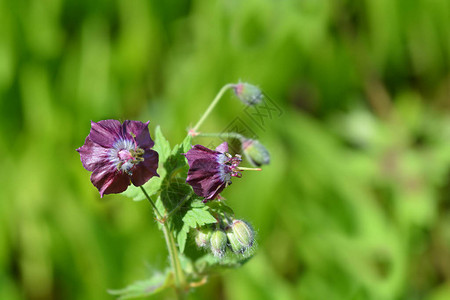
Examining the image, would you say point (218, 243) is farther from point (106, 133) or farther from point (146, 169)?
point (106, 133)

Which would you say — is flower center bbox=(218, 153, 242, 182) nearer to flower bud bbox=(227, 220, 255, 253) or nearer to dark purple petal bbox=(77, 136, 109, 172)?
flower bud bbox=(227, 220, 255, 253)

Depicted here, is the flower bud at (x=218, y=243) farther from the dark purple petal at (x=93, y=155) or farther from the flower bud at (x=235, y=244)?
the dark purple petal at (x=93, y=155)

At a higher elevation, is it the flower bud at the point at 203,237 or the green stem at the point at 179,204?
the green stem at the point at 179,204

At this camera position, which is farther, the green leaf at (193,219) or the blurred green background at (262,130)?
the blurred green background at (262,130)

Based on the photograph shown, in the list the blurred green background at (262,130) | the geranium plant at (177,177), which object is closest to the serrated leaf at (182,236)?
the geranium plant at (177,177)

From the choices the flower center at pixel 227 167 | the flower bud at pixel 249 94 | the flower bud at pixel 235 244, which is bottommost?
the flower bud at pixel 235 244

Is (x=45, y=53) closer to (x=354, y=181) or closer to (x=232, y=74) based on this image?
(x=232, y=74)

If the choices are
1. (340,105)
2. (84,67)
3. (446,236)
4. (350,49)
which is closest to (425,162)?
(446,236)

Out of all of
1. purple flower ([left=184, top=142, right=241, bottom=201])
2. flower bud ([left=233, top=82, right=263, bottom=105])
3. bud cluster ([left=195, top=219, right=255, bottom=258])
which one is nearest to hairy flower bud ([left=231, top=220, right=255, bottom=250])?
bud cluster ([left=195, top=219, right=255, bottom=258])
